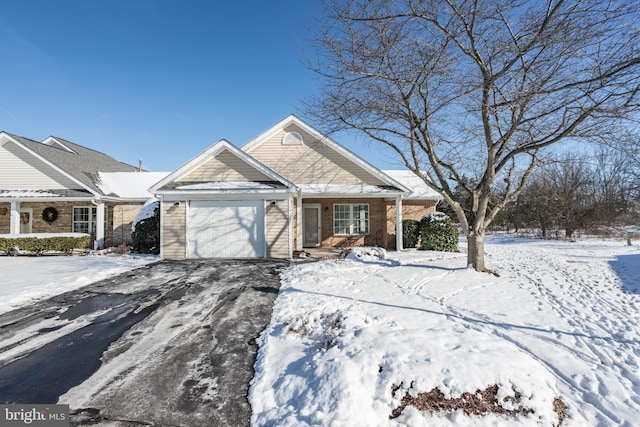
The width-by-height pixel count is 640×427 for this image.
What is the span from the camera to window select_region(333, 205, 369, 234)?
583 inches

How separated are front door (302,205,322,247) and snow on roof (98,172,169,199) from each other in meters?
8.40

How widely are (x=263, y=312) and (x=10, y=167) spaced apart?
16.1 meters

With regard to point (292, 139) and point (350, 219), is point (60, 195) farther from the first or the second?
point (350, 219)

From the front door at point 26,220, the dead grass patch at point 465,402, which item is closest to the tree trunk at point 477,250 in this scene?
the dead grass patch at point 465,402

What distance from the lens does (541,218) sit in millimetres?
23281

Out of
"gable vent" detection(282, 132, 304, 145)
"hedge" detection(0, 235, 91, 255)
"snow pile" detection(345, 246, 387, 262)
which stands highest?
"gable vent" detection(282, 132, 304, 145)

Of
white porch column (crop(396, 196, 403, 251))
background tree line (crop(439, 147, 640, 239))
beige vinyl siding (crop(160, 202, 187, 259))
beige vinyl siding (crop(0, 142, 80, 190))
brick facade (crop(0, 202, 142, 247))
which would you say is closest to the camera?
beige vinyl siding (crop(160, 202, 187, 259))

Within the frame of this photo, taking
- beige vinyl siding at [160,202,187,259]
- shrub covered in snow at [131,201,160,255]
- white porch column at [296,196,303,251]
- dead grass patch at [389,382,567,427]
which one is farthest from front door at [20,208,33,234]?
dead grass patch at [389,382,567,427]

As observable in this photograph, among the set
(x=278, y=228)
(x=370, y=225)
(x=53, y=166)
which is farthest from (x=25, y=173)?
(x=370, y=225)

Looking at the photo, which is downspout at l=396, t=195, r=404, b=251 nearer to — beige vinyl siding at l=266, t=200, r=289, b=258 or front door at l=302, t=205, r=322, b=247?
front door at l=302, t=205, r=322, b=247

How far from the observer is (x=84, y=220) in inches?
597

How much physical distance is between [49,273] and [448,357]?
35.9 feet

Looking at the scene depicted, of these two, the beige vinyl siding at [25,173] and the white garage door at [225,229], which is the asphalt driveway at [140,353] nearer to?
the white garage door at [225,229]

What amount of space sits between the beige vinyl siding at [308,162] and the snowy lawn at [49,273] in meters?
6.55
